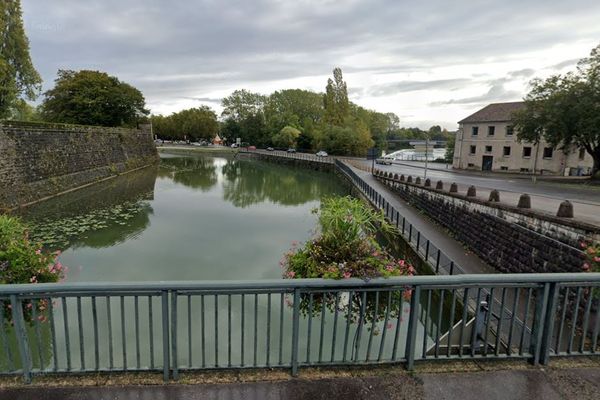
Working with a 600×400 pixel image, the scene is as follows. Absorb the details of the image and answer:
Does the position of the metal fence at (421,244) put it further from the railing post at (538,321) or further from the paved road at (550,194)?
Result: the paved road at (550,194)

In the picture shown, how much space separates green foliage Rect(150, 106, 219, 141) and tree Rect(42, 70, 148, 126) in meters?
46.8

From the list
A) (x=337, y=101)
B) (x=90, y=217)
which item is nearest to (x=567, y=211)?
(x=90, y=217)

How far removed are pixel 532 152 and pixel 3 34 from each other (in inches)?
1956

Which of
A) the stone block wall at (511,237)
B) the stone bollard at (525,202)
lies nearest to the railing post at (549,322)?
the stone block wall at (511,237)

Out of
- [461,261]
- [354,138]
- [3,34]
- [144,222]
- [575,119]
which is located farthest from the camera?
[354,138]

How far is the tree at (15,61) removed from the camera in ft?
96.3

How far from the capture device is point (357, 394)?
9.46ft

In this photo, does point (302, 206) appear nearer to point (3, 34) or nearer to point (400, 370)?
point (400, 370)

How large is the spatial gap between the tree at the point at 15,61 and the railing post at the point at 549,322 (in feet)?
115

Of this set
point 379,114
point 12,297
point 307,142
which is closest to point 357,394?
point 12,297

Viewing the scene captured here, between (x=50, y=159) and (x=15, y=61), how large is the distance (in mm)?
16455

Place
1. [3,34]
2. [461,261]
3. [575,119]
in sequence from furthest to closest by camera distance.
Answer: [3,34]
[575,119]
[461,261]

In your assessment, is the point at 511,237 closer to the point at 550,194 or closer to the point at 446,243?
the point at 446,243

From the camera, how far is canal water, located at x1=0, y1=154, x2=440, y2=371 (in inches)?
131
